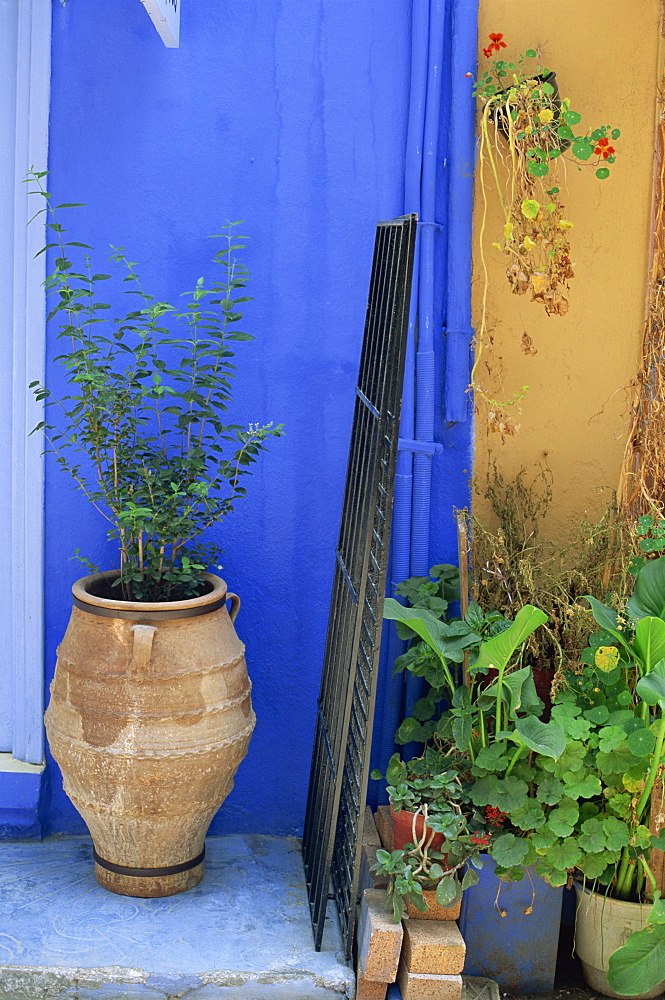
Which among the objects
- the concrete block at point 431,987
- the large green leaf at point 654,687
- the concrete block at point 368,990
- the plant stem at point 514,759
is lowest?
the concrete block at point 368,990

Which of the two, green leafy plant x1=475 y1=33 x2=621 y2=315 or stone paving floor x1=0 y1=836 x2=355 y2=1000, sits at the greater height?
green leafy plant x1=475 y1=33 x2=621 y2=315

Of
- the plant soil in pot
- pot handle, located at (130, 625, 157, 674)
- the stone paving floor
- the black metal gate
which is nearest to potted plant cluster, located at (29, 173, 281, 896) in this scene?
pot handle, located at (130, 625, 157, 674)

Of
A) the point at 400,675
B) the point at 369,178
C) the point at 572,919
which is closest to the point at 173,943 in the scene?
the point at 400,675

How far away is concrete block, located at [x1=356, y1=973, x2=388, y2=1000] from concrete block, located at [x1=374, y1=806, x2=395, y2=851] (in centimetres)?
40

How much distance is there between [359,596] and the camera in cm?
275

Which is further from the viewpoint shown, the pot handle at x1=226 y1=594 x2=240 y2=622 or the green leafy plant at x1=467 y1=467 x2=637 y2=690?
the pot handle at x1=226 y1=594 x2=240 y2=622

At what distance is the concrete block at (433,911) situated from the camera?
2.84 m

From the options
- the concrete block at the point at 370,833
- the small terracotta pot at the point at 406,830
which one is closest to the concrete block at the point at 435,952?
the small terracotta pot at the point at 406,830

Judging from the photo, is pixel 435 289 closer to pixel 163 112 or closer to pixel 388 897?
pixel 163 112

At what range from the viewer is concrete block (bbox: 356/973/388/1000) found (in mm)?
2770

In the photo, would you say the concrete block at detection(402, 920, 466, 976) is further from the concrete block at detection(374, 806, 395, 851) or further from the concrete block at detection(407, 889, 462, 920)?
the concrete block at detection(374, 806, 395, 851)

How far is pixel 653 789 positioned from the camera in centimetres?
286

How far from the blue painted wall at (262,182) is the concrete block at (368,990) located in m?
1.40

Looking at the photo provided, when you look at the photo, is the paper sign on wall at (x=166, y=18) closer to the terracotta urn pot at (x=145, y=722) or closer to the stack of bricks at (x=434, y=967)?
the terracotta urn pot at (x=145, y=722)
